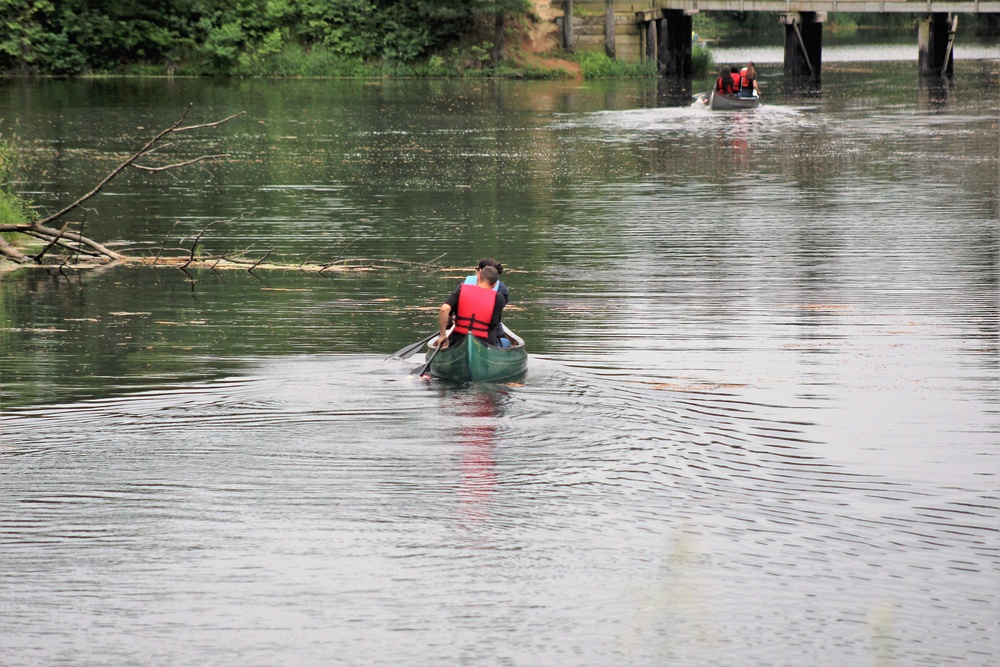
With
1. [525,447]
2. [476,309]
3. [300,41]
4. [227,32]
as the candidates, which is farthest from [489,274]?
[300,41]

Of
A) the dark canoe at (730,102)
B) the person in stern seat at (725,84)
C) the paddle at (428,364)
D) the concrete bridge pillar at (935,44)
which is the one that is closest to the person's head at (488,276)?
the paddle at (428,364)

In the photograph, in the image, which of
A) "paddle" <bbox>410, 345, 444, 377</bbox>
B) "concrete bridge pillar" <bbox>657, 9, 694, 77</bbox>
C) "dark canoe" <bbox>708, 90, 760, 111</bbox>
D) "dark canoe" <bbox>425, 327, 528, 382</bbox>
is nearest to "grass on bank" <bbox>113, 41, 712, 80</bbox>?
"concrete bridge pillar" <bbox>657, 9, 694, 77</bbox>

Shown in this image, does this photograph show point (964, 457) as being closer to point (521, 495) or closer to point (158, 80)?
point (521, 495)

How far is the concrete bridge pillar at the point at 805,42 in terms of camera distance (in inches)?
2472

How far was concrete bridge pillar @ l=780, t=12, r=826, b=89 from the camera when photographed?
6278 cm

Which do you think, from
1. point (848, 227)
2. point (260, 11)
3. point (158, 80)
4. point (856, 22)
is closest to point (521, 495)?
point (848, 227)

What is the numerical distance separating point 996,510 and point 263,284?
39.8ft

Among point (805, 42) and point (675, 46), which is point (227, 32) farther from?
point (805, 42)

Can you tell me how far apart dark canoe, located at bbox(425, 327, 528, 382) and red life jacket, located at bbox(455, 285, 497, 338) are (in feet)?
1.19

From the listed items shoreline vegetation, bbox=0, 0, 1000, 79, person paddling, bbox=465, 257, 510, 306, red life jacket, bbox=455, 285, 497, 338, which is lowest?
red life jacket, bbox=455, 285, 497, 338

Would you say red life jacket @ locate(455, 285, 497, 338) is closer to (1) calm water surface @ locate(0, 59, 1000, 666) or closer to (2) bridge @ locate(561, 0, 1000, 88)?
(1) calm water surface @ locate(0, 59, 1000, 666)

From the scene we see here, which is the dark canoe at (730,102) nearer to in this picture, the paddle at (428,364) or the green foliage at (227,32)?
the green foliage at (227,32)

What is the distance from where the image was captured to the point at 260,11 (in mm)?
69125

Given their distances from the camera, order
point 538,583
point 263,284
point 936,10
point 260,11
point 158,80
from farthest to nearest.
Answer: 1. point 260,11
2. point 158,80
3. point 936,10
4. point 263,284
5. point 538,583
